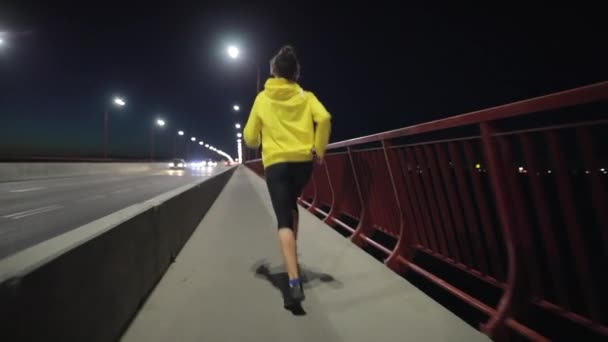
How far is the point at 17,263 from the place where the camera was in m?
1.81

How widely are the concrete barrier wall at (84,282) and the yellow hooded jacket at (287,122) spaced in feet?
4.02

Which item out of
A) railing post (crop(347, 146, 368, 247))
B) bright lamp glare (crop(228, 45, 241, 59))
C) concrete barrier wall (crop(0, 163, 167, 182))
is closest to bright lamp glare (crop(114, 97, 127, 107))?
concrete barrier wall (crop(0, 163, 167, 182))

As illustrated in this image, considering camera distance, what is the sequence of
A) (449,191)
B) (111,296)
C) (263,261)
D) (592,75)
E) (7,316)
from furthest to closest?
(592,75), (263,261), (449,191), (111,296), (7,316)

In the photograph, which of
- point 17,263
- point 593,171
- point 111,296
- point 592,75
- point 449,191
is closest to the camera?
point 17,263

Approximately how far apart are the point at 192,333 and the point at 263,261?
7.21ft

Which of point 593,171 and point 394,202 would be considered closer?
point 593,171

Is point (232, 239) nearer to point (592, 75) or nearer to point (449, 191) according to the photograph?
point (449, 191)

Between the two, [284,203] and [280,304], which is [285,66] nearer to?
[284,203]

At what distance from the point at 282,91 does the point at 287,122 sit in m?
0.26

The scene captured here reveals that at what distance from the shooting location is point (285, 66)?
367cm

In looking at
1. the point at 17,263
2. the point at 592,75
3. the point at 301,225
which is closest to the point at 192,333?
the point at 17,263

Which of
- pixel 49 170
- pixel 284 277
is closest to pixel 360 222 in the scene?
pixel 284 277

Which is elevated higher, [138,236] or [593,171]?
[593,171]

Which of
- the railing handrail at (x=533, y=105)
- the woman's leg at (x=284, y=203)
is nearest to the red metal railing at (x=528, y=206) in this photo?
the railing handrail at (x=533, y=105)
